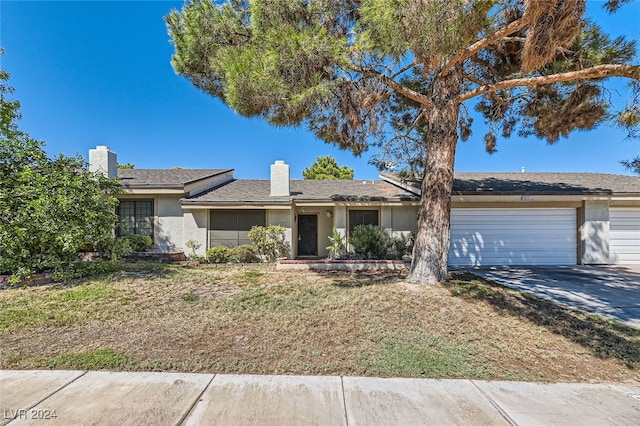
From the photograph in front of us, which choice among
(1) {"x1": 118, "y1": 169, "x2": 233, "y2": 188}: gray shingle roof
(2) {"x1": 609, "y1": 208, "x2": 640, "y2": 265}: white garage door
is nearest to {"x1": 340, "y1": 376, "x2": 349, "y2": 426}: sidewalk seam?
(1) {"x1": 118, "y1": 169, "x2": 233, "y2": 188}: gray shingle roof

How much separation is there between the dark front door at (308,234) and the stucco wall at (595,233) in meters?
10.8

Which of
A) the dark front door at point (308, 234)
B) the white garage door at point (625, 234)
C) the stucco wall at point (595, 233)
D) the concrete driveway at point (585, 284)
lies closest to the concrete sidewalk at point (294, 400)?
the concrete driveway at point (585, 284)

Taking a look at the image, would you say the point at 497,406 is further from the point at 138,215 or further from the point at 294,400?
the point at 138,215

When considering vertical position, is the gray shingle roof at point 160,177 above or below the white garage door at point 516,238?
above

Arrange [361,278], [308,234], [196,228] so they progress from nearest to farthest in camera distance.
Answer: [361,278] < [196,228] < [308,234]

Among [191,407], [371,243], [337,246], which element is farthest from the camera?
[337,246]

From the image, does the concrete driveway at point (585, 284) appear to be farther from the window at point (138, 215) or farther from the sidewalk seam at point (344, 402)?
the window at point (138, 215)

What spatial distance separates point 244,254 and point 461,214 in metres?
8.65

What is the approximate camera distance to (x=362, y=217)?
43.4 feet

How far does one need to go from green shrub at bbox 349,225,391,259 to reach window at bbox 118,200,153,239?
843 cm

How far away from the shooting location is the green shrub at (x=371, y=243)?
38.0 ft

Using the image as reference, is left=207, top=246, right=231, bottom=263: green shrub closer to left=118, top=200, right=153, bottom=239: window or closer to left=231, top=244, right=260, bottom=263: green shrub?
left=231, top=244, right=260, bottom=263: green shrub

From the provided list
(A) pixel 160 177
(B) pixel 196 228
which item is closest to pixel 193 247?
(B) pixel 196 228

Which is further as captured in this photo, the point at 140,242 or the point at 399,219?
the point at 399,219
